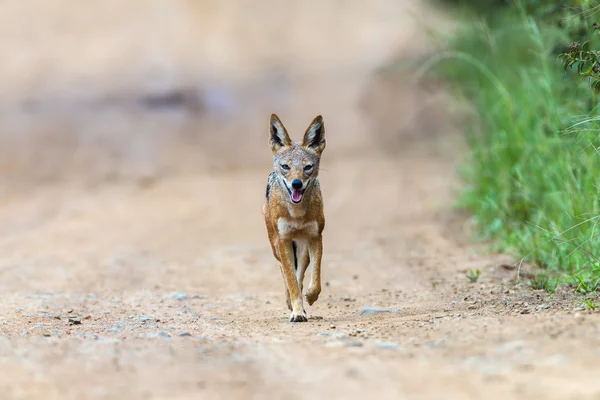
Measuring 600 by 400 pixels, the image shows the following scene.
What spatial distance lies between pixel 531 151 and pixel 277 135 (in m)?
3.38

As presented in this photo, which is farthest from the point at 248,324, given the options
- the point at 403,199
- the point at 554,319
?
the point at 403,199

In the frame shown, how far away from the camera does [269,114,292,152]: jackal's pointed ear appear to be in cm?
803

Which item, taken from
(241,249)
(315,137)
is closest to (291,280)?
(315,137)

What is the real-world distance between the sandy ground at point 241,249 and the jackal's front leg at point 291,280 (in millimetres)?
152

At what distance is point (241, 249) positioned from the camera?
1211cm

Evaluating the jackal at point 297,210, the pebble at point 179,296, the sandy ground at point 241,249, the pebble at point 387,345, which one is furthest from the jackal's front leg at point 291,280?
the pebble at point 387,345

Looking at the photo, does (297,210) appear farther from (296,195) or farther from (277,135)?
(277,135)

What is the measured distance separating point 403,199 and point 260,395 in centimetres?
1168

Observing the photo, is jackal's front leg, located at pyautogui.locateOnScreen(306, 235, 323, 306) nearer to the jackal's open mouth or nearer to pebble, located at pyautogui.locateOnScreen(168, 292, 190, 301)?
the jackal's open mouth

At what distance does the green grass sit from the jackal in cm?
169

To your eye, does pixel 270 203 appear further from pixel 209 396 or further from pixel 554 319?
pixel 209 396

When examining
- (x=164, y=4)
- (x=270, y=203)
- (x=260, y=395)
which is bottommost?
(x=260, y=395)

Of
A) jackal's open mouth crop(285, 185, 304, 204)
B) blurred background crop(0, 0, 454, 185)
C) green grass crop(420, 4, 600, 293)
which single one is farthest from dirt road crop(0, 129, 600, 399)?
blurred background crop(0, 0, 454, 185)

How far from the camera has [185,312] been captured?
7977 mm
